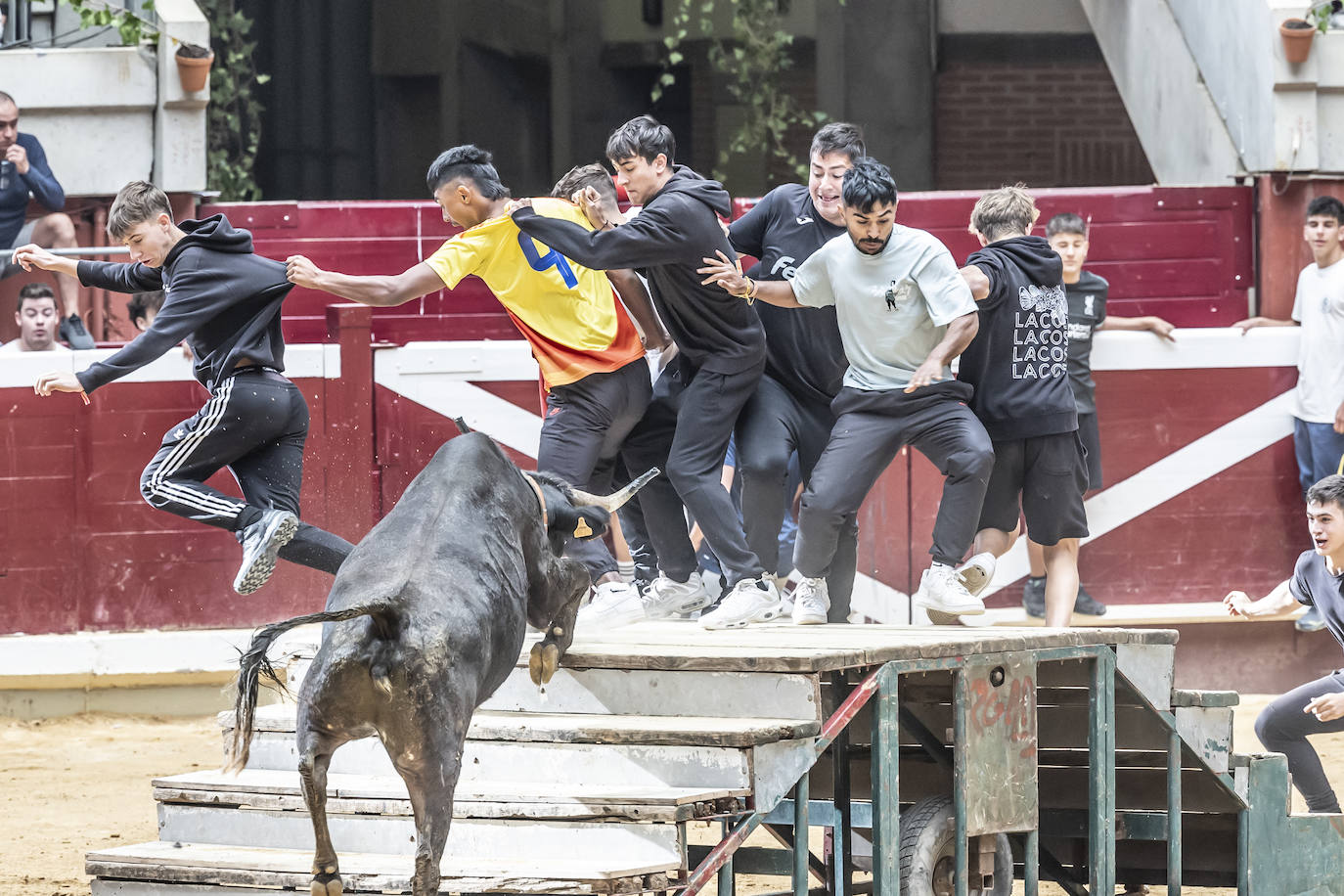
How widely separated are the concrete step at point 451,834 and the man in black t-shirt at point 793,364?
1.80 m

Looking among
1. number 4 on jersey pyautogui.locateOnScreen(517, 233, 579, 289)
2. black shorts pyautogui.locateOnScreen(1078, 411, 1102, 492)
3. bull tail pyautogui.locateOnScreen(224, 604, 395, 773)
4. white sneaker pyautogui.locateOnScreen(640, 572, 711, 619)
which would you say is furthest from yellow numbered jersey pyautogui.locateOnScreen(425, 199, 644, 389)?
black shorts pyautogui.locateOnScreen(1078, 411, 1102, 492)

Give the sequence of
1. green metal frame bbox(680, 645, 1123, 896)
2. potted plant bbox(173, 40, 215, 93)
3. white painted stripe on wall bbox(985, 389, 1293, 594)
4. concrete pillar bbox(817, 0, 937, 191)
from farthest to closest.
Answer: concrete pillar bbox(817, 0, 937, 191)
potted plant bbox(173, 40, 215, 93)
white painted stripe on wall bbox(985, 389, 1293, 594)
green metal frame bbox(680, 645, 1123, 896)

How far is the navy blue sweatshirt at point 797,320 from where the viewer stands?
597 cm

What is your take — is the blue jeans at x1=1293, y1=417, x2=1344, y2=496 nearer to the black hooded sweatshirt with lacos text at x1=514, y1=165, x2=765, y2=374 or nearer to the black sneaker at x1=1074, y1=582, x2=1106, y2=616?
the black sneaker at x1=1074, y1=582, x2=1106, y2=616

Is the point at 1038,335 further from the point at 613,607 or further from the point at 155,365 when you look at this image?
the point at 155,365

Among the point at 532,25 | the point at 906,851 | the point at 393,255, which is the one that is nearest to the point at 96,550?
the point at 393,255

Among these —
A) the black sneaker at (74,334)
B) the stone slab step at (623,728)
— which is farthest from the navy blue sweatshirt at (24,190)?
the stone slab step at (623,728)

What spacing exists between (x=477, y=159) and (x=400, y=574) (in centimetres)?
207

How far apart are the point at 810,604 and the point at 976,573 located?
0.52 metres

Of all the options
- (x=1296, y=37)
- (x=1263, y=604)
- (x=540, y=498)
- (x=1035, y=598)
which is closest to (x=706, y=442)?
(x=540, y=498)

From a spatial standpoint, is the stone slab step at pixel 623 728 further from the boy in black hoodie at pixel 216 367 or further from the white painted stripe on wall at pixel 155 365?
the white painted stripe on wall at pixel 155 365

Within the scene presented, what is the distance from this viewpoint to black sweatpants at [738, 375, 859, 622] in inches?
228

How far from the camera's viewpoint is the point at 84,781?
776cm

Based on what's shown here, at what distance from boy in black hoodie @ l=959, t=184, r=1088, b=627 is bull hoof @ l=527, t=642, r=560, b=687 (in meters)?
2.13
